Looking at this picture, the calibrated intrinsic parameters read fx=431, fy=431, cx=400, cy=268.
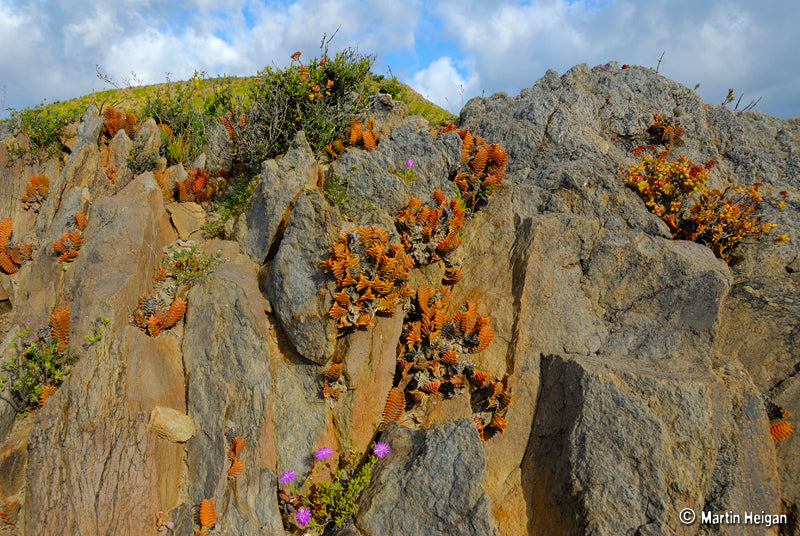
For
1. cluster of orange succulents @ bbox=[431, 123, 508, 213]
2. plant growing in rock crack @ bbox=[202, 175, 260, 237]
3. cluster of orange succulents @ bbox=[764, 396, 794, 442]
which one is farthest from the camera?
plant growing in rock crack @ bbox=[202, 175, 260, 237]

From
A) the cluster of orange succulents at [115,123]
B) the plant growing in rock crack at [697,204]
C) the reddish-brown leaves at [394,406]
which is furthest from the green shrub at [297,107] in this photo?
the plant growing in rock crack at [697,204]

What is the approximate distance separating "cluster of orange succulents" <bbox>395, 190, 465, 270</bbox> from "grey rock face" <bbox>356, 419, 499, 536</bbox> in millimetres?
2652

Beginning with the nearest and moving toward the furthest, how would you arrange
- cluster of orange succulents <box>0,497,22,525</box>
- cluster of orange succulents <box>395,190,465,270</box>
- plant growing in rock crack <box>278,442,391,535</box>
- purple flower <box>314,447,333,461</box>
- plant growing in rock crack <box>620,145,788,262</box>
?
1. cluster of orange succulents <box>0,497,22,525</box>
2. plant growing in rock crack <box>278,442,391,535</box>
3. purple flower <box>314,447,333,461</box>
4. cluster of orange succulents <box>395,190,465,270</box>
5. plant growing in rock crack <box>620,145,788,262</box>

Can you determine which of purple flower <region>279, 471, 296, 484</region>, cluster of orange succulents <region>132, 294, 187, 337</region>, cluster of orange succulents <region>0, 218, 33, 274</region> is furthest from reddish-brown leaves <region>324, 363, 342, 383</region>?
cluster of orange succulents <region>0, 218, 33, 274</region>

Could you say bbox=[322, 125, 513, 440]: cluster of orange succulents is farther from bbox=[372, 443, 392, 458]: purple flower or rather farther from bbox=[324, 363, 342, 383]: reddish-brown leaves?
bbox=[372, 443, 392, 458]: purple flower

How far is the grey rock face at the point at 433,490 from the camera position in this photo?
4.85 m

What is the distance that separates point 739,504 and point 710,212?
15.1ft

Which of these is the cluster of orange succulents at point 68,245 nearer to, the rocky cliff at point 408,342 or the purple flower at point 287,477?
the rocky cliff at point 408,342

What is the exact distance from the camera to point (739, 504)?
15.3 feet

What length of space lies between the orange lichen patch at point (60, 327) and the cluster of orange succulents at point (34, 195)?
368cm

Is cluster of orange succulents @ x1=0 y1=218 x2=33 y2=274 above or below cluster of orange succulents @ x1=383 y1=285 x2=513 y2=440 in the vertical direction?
above

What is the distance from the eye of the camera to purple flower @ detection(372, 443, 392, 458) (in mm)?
5449

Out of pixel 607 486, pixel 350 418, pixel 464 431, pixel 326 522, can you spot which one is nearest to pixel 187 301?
pixel 350 418

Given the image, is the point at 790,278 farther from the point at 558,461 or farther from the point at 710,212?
the point at 558,461
